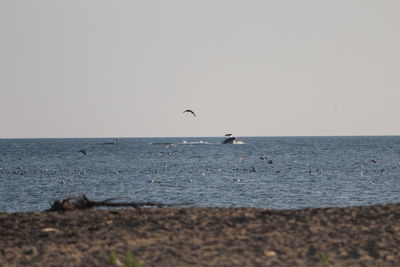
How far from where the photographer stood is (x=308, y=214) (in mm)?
19438

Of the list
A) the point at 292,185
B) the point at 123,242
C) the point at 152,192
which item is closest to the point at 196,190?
the point at 152,192

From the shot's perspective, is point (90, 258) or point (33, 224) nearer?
point (90, 258)

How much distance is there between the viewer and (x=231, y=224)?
1769 centimetres

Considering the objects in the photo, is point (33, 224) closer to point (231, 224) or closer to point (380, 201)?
point (231, 224)

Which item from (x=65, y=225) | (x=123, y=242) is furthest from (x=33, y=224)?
(x=123, y=242)

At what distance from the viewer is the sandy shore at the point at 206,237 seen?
13719mm

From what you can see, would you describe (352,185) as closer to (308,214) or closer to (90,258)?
(308,214)

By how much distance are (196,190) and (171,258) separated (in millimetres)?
36628

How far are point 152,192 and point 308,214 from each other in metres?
30.2

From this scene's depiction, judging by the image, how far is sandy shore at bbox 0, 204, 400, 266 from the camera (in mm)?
13719

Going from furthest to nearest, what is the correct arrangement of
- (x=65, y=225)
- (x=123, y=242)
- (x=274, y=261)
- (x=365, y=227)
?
(x=65, y=225) → (x=365, y=227) → (x=123, y=242) → (x=274, y=261)

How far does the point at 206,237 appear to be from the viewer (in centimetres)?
1587

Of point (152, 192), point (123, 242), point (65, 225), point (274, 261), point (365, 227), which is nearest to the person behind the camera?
point (274, 261)

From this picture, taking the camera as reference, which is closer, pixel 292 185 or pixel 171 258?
pixel 171 258
